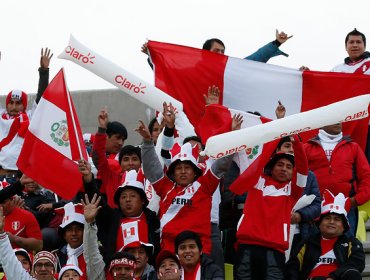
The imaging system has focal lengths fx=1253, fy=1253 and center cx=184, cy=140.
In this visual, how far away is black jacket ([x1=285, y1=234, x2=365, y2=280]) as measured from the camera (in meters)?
11.8

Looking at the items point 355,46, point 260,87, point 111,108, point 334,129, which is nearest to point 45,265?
point 334,129

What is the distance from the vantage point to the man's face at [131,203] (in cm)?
1204

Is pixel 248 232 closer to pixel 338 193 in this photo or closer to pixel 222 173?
pixel 222 173

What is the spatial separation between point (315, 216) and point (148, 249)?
5.63 ft

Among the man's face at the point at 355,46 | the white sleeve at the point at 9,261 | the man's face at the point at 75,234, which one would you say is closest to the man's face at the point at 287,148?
the man's face at the point at 75,234

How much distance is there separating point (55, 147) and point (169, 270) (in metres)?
2.35

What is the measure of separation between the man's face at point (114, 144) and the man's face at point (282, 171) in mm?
2145

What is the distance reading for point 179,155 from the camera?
12.0m

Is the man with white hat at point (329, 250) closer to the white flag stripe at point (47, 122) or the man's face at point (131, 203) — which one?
the man's face at point (131, 203)

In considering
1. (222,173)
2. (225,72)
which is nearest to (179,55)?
(225,72)

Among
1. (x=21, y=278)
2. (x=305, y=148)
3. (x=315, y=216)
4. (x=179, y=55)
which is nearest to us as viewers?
(x=21, y=278)

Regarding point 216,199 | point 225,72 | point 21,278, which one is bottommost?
point 21,278

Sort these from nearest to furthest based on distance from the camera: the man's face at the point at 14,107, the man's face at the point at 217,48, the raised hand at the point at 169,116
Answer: the raised hand at the point at 169,116
the man's face at the point at 217,48
the man's face at the point at 14,107

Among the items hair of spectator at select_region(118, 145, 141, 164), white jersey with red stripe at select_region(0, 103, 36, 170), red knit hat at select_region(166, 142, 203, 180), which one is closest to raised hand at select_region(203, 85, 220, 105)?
hair of spectator at select_region(118, 145, 141, 164)
